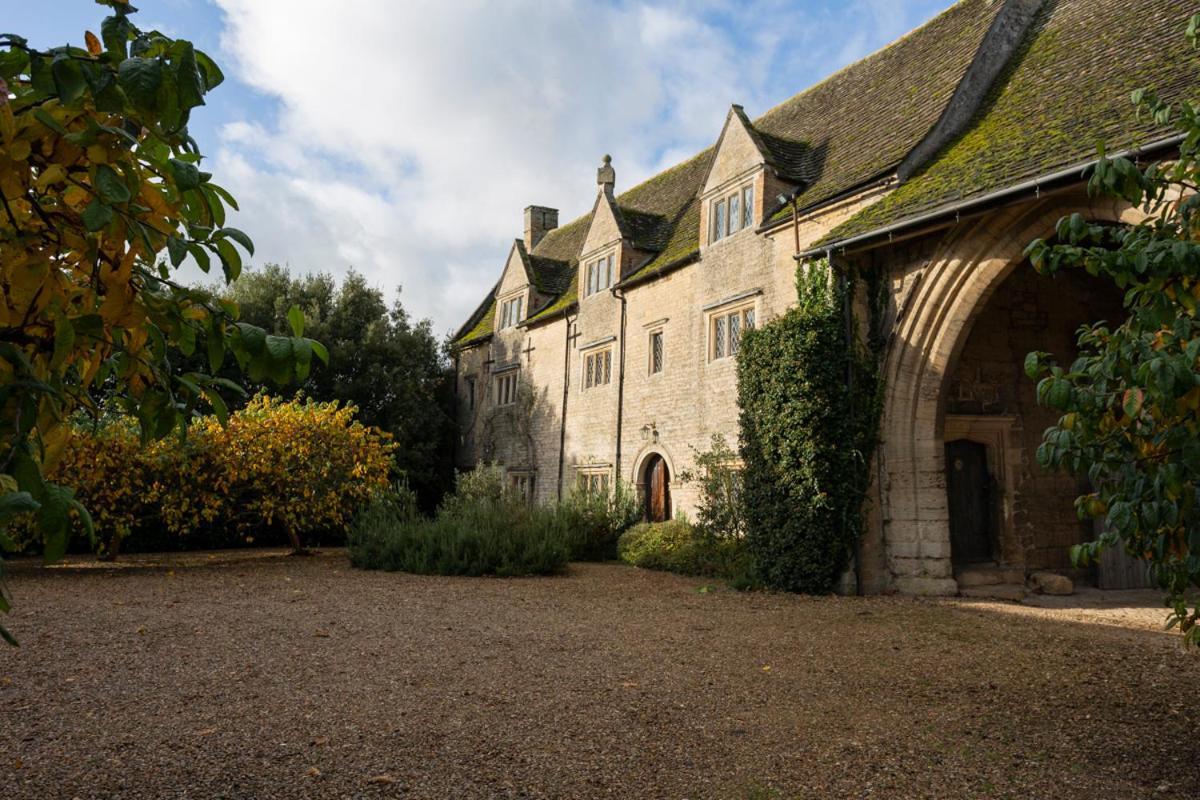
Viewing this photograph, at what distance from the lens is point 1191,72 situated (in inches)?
319

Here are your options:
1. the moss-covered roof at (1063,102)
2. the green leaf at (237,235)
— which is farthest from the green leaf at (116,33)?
the moss-covered roof at (1063,102)

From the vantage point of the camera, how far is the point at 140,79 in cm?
129

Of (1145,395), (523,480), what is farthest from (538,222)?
(1145,395)

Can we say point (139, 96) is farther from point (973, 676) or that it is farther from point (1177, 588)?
point (973, 676)

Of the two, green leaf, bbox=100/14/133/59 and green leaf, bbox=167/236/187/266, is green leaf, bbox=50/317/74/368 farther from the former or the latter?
green leaf, bbox=100/14/133/59

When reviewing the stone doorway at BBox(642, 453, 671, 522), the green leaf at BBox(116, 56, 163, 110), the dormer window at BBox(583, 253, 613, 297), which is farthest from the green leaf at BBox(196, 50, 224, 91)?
the dormer window at BBox(583, 253, 613, 297)

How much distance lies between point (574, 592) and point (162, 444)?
7.00m

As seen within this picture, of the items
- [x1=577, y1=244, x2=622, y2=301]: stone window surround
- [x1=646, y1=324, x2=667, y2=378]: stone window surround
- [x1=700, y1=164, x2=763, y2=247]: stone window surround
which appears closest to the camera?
[x1=700, y1=164, x2=763, y2=247]: stone window surround

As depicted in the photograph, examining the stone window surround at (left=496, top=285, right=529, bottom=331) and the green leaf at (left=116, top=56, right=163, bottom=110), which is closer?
the green leaf at (left=116, top=56, right=163, bottom=110)

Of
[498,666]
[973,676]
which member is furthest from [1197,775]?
[498,666]

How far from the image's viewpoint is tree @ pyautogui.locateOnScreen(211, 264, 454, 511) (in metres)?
21.0

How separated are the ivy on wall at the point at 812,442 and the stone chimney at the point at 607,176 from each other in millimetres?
8467

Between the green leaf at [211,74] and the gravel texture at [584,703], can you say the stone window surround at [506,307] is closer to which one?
the gravel texture at [584,703]

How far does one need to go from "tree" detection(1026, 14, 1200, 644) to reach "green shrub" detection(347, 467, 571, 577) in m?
9.38
